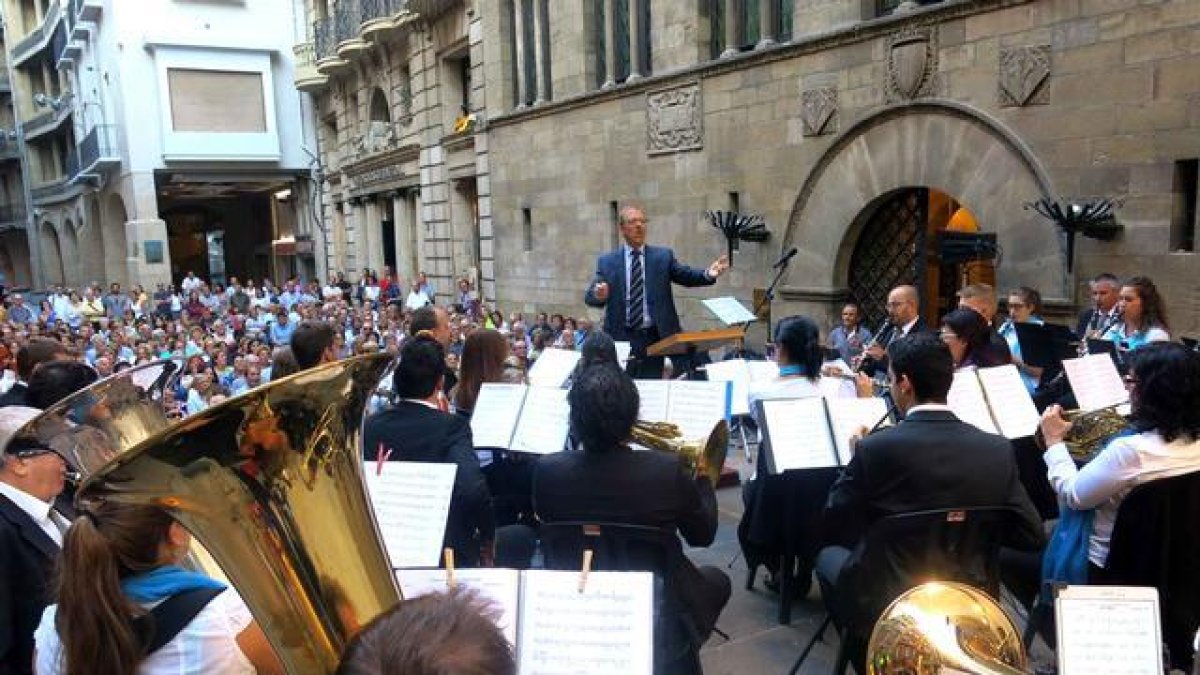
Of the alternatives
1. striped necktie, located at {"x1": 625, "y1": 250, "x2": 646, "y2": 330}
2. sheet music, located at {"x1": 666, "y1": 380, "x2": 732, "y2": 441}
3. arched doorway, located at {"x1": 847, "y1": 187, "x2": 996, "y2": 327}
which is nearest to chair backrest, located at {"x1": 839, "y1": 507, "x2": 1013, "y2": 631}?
sheet music, located at {"x1": 666, "y1": 380, "x2": 732, "y2": 441}

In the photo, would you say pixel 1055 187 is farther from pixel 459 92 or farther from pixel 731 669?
pixel 459 92

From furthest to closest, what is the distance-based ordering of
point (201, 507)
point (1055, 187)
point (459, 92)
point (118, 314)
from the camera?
point (118, 314), point (459, 92), point (1055, 187), point (201, 507)

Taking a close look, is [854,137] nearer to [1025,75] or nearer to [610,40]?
[1025,75]

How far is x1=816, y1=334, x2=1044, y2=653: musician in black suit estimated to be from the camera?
2.79 m

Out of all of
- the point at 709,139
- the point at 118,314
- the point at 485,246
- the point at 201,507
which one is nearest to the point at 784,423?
the point at 201,507

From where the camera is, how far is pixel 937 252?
9.66 m

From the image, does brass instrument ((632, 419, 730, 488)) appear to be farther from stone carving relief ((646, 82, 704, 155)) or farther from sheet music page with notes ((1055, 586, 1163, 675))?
stone carving relief ((646, 82, 704, 155))

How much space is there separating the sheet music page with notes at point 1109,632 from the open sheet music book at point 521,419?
2.32 metres

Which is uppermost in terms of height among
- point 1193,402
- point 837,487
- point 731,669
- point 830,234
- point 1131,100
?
point 1131,100

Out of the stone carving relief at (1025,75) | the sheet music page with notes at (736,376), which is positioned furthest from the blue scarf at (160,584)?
the stone carving relief at (1025,75)

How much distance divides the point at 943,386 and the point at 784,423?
0.76 meters

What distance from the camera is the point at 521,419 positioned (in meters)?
4.06

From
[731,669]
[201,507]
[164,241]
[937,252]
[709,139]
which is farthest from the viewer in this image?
[164,241]

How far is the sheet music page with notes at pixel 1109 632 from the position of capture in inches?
83.4
